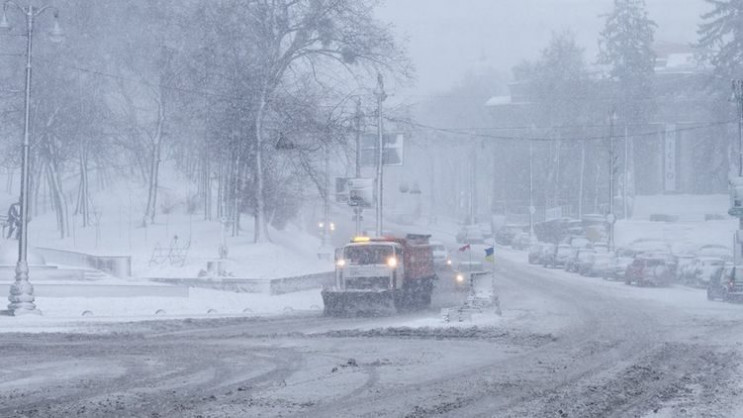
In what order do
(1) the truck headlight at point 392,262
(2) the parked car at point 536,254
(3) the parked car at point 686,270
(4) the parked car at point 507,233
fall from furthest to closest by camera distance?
(4) the parked car at point 507,233, (2) the parked car at point 536,254, (3) the parked car at point 686,270, (1) the truck headlight at point 392,262

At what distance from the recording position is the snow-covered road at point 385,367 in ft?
46.9

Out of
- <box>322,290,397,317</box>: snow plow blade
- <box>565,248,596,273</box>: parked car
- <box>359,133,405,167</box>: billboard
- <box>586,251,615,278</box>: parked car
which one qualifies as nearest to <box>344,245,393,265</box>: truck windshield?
<box>322,290,397,317</box>: snow plow blade

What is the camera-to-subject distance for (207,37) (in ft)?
163

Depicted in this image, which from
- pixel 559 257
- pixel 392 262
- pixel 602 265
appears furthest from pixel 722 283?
pixel 559 257

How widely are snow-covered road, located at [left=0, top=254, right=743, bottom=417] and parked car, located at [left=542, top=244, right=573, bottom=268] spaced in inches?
1379

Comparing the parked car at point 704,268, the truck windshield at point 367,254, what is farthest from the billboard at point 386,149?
the parked car at point 704,268

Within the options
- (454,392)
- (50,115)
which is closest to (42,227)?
(50,115)

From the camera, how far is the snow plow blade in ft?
109

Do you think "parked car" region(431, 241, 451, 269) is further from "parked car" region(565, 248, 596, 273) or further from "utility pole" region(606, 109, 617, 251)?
"utility pole" region(606, 109, 617, 251)

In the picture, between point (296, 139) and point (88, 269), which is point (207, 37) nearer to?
point (296, 139)

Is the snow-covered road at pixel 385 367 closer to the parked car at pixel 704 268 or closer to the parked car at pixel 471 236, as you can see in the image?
the parked car at pixel 704 268

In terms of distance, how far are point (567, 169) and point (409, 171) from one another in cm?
5029

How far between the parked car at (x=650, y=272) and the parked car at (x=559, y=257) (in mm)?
14204

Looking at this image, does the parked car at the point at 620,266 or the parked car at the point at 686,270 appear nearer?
the parked car at the point at 686,270
